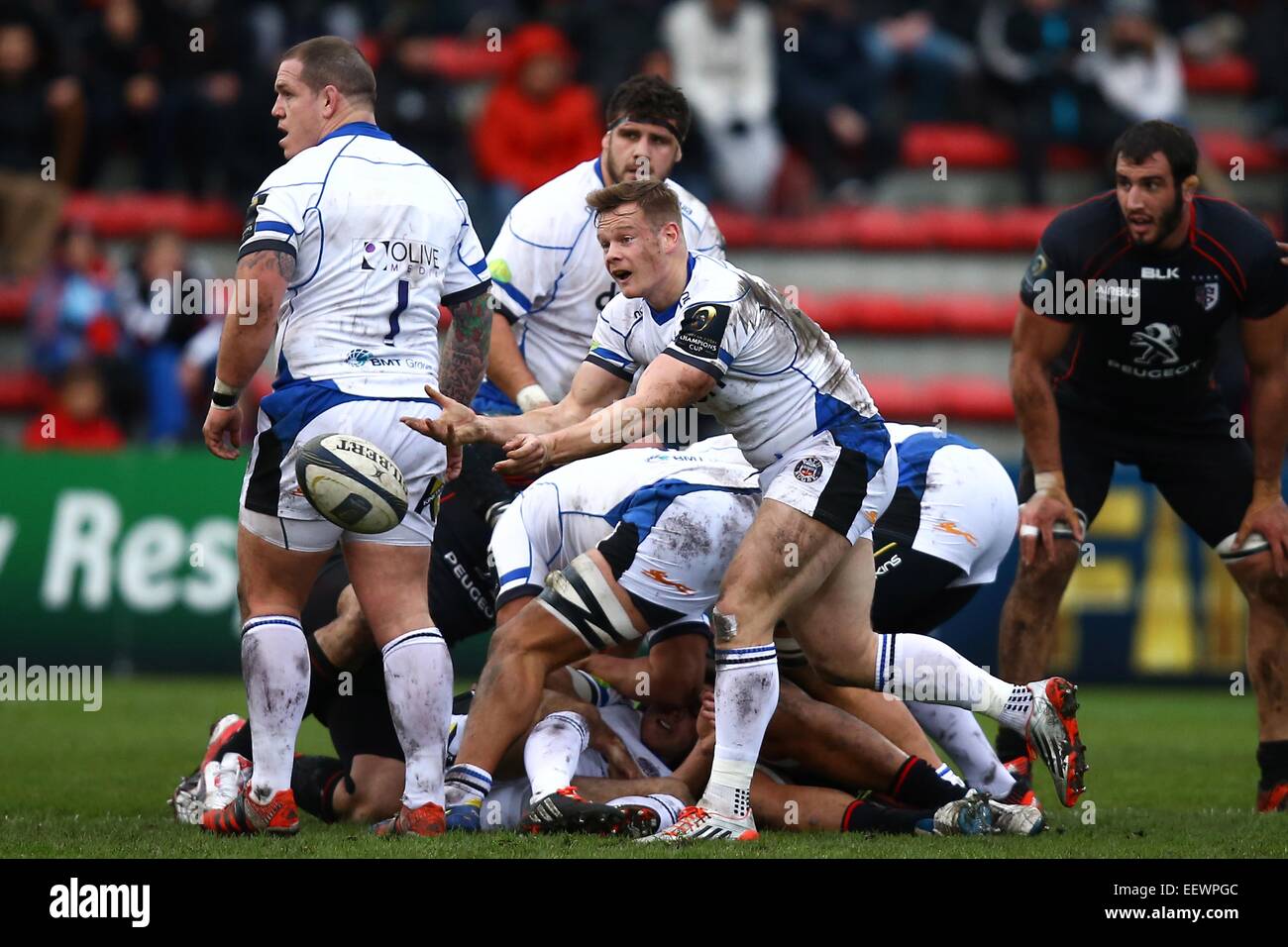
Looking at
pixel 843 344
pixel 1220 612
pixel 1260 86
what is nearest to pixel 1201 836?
pixel 1220 612

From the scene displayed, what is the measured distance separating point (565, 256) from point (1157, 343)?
2693 millimetres

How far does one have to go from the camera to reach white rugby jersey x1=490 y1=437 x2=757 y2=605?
710 cm

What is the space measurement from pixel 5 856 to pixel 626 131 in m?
4.21

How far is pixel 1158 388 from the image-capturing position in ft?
26.7

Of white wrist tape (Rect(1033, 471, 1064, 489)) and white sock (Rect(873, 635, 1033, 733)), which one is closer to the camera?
white sock (Rect(873, 635, 1033, 733))

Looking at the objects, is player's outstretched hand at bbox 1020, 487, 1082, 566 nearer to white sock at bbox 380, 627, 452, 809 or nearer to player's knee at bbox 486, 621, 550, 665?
player's knee at bbox 486, 621, 550, 665

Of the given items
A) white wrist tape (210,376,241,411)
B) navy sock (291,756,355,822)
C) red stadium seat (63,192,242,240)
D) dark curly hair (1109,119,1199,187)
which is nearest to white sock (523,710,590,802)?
navy sock (291,756,355,822)

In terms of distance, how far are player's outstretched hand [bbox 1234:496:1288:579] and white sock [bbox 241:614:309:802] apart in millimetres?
4138

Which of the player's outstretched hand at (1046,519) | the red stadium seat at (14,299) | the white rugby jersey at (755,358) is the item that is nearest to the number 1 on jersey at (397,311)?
the white rugby jersey at (755,358)

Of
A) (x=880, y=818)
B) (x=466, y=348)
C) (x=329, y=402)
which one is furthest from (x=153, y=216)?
(x=880, y=818)

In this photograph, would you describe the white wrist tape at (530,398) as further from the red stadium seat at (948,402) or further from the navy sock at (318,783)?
the red stadium seat at (948,402)

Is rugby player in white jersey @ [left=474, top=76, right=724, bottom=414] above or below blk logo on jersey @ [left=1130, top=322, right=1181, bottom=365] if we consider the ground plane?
above

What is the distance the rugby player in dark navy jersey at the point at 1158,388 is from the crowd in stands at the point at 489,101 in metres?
7.02

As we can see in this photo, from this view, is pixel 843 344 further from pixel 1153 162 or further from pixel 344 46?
pixel 344 46
